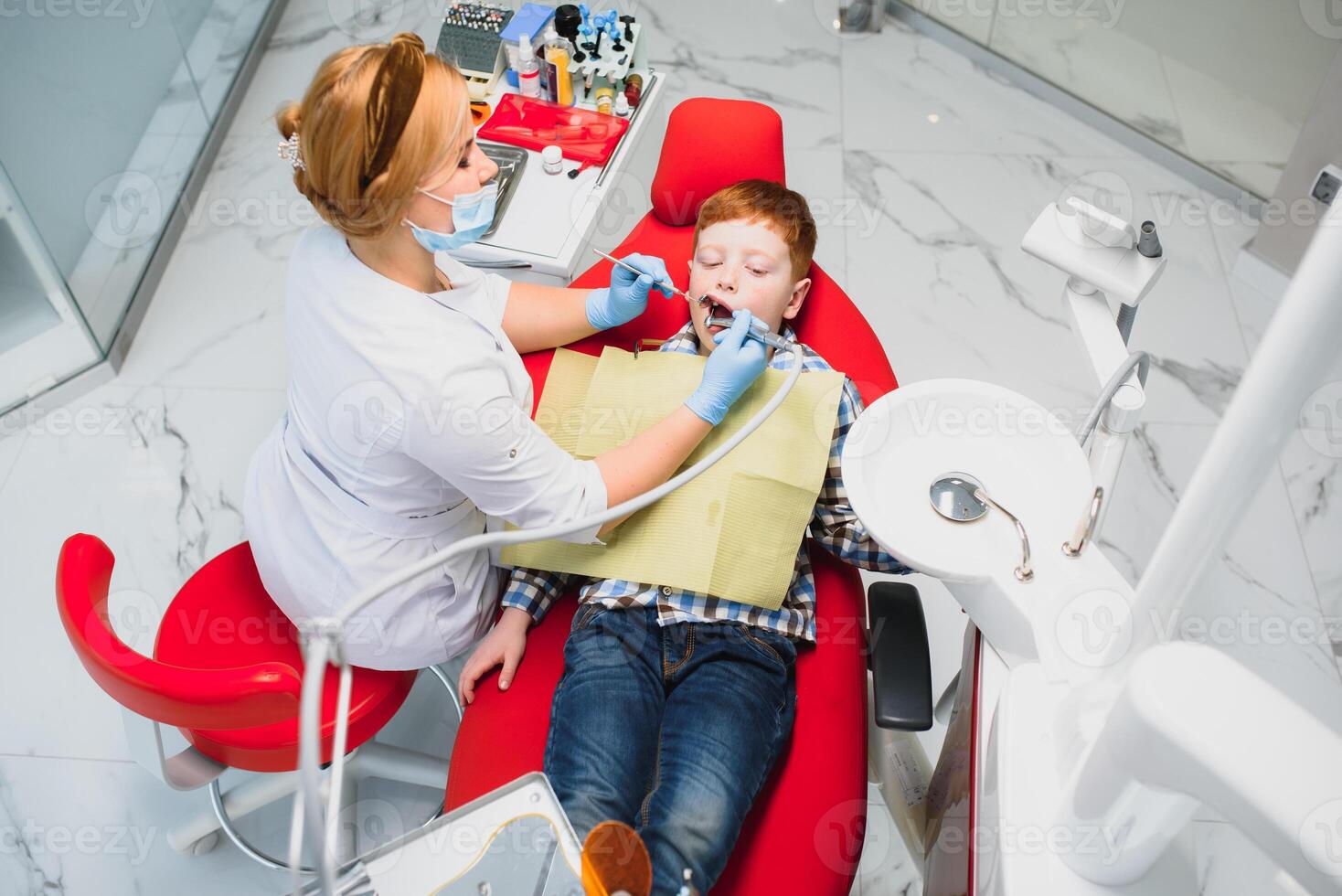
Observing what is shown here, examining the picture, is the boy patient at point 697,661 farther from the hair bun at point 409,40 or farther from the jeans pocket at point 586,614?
the hair bun at point 409,40

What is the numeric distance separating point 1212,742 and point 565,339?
4.38ft

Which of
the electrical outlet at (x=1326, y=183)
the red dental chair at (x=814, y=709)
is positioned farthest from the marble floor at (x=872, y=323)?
the red dental chair at (x=814, y=709)

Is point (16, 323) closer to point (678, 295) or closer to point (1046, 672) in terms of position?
point (678, 295)

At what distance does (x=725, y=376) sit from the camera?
1.57 m

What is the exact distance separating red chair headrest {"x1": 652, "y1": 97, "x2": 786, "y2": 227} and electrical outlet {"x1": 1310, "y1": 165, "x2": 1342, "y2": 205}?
4.52ft

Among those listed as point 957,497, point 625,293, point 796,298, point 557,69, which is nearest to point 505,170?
point 557,69

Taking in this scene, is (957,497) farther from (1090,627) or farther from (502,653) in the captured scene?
(502,653)

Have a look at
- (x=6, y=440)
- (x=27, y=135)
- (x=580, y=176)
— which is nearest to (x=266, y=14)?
(x=27, y=135)

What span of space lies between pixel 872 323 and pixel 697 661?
137cm

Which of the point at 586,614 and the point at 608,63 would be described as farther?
the point at 608,63

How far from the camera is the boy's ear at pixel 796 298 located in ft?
6.02

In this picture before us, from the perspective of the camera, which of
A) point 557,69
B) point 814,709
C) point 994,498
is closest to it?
point 994,498

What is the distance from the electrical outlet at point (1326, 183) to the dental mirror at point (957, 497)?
69.6 inches

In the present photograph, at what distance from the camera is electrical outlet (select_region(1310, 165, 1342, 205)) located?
7.96 ft
